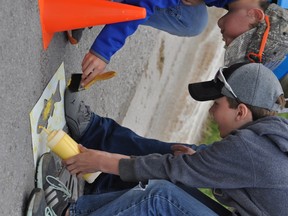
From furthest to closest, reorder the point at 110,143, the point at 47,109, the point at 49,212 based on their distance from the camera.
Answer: the point at 110,143, the point at 47,109, the point at 49,212

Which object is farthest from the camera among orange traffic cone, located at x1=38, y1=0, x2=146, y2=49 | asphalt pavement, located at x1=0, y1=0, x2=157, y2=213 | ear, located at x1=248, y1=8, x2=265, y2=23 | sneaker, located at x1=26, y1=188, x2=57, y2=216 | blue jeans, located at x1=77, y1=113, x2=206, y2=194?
blue jeans, located at x1=77, y1=113, x2=206, y2=194

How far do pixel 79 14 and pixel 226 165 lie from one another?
0.56 m

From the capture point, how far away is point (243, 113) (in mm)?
1313

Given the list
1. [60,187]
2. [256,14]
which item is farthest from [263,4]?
[60,187]

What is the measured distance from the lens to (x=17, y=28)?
111 cm

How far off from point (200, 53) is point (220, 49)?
6.4 inches

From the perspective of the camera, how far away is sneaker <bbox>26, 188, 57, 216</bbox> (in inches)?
45.9

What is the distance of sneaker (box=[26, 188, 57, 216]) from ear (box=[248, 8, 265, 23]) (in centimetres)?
82

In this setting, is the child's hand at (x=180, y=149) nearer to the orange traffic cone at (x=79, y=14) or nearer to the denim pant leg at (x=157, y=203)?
the denim pant leg at (x=157, y=203)

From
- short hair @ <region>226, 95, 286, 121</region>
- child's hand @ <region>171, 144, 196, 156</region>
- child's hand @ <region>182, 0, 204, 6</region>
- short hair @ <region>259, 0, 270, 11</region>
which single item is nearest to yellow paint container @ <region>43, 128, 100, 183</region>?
child's hand @ <region>171, 144, 196, 156</region>

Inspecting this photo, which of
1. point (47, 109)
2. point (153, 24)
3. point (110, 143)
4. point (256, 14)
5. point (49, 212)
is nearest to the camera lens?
point (49, 212)

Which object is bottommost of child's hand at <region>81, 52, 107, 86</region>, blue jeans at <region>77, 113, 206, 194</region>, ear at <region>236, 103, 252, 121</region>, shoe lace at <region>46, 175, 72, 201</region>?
blue jeans at <region>77, 113, 206, 194</region>

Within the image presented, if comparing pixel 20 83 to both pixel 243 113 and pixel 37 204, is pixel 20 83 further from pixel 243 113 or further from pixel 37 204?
pixel 243 113

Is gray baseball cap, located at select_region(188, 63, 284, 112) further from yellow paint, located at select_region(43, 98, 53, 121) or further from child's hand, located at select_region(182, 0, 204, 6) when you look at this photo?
yellow paint, located at select_region(43, 98, 53, 121)
